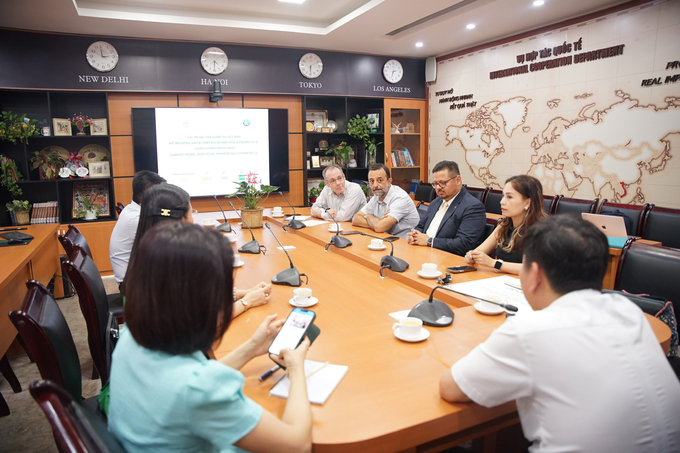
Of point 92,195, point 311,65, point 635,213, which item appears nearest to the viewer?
point 635,213

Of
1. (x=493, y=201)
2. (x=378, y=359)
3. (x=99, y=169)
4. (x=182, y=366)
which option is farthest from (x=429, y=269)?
(x=99, y=169)

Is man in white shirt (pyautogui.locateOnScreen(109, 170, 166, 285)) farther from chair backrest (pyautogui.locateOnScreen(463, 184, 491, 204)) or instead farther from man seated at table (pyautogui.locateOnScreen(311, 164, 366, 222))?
chair backrest (pyautogui.locateOnScreen(463, 184, 491, 204))

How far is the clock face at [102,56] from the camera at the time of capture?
5.11m

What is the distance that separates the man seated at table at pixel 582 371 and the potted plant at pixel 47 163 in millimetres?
5439

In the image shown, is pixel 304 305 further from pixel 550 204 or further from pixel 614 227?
pixel 550 204

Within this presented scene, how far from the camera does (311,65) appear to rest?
6113 millimetres

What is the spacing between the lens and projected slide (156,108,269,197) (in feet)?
18.2

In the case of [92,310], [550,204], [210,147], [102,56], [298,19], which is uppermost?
[298,19]

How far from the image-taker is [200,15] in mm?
4957

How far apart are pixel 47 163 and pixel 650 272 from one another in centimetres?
574

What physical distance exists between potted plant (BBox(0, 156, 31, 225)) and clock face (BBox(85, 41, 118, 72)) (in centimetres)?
142

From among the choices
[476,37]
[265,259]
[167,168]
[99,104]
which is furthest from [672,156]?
[99,104]

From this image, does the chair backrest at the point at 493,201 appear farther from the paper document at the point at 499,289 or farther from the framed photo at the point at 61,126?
the framed photo at the point at 61,126

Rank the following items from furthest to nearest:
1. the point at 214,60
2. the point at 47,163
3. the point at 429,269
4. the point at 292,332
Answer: the point at 214,60 < the point at 47,163 < the point at 429,269 < the point at 292,332
